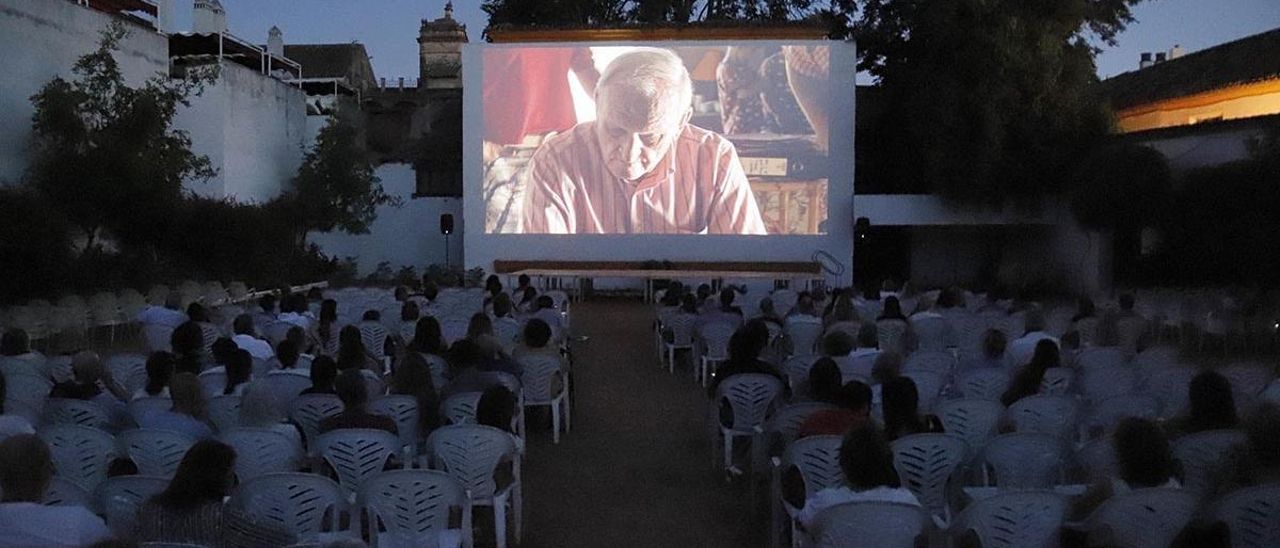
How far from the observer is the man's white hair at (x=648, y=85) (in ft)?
58.5

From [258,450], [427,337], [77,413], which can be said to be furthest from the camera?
[427,337]

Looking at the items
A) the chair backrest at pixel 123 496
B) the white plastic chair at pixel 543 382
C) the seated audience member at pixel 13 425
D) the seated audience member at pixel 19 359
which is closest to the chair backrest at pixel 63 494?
the chair backrest at pixel 123 496

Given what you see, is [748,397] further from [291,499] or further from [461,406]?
[291,499]

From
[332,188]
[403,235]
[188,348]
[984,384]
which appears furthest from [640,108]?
[984,384]

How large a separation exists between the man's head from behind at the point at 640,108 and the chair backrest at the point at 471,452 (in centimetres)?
1344

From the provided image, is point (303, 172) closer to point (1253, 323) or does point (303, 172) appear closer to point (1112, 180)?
point (1112, 180)

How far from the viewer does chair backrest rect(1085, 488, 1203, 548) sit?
10.5ft

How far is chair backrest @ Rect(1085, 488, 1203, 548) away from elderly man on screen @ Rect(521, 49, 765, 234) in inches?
580

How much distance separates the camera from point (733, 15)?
2522 cm

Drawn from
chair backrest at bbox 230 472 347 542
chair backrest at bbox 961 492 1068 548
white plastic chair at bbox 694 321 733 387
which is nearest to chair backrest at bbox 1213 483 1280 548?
chair backrest at bbox 961 492 1068 548

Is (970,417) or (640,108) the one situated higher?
(640,108)

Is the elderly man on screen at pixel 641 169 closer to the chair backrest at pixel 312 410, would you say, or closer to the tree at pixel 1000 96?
the tree at pixel 1000 96

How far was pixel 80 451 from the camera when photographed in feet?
13.5

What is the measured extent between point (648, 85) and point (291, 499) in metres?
15.0
